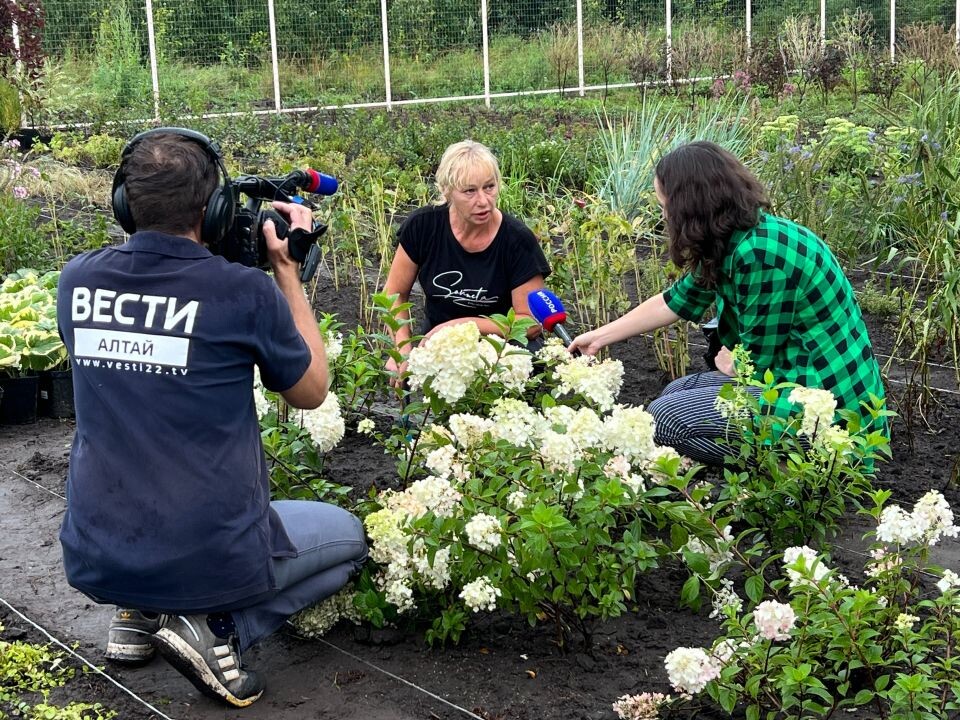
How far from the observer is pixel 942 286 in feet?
15.1

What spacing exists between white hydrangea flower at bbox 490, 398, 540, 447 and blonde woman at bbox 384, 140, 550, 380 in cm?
162

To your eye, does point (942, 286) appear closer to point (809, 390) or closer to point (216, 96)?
point (809, 390)

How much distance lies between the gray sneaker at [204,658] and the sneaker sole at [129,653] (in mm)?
249

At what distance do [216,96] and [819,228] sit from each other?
13864 mm

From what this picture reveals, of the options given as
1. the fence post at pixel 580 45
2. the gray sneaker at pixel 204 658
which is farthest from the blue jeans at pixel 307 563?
the fence post at pixel 580 45

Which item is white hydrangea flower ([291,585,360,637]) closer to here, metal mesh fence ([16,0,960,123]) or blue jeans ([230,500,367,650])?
blue jeans ([230,500,367,650])

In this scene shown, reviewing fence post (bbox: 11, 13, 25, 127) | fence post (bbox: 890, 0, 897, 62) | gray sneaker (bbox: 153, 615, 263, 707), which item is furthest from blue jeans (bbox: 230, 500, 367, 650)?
fence post (bbox: 890, 0, 897, 62)

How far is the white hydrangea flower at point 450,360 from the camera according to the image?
9.63 ft

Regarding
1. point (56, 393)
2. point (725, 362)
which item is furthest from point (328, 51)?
point (725, 362)

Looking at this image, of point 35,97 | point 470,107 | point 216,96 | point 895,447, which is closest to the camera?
point 895,447

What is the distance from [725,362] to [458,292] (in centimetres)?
118

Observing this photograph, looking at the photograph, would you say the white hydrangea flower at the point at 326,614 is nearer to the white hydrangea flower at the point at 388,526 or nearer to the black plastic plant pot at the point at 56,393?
the white hydrangea flower at the point at 388,526

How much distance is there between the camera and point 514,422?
2873mm

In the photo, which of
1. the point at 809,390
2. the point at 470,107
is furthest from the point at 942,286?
the point at 470,107
